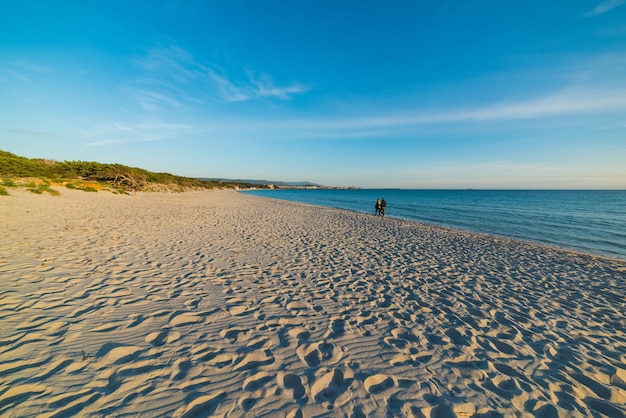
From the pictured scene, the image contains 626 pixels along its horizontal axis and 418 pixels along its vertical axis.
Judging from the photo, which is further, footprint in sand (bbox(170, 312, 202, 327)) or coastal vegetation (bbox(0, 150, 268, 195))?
coastal vegetation (bbox(0, 150, 268, 195))

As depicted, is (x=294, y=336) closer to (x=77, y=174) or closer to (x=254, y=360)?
(x=254, y=360)

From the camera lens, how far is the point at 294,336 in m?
3.91

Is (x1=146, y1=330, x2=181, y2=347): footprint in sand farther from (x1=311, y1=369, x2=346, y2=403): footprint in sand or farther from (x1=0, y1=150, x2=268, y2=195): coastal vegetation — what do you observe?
(x1=0, y1=150, x2=268, y2=195): coastal vegetation

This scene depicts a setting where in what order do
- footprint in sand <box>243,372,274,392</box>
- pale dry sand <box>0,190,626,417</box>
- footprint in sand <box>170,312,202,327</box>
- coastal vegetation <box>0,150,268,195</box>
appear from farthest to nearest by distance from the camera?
1. coastal vegetation <box>0,150,268,195</box>
2. footprint in sand <box>170,312,202,327</box>
3. footprint in sand <box>243,372,274,392</box>
4. pale dry sand <box>0,190,626,417</box>

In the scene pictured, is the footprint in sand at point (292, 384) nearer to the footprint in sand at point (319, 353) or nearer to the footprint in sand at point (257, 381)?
the footprint in sand at point (257, 381)

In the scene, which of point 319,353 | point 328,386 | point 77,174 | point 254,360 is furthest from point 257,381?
point 77,174

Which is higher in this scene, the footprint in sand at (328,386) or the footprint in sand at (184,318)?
the footprint in sand at (184,318)

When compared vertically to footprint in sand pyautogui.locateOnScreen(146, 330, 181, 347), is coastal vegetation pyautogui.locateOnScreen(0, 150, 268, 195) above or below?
above

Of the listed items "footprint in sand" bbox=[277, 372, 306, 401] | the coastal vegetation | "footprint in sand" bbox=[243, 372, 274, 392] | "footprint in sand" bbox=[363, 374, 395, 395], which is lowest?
"footprint in sand" bbox=[363, 374, 395, 395]

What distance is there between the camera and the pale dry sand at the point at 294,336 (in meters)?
2.72

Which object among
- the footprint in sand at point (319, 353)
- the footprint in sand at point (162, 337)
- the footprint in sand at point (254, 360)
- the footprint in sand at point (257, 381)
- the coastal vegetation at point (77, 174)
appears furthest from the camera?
the coastal vegetation at point (77, 174)

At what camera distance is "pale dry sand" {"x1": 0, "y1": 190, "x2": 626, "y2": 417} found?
2725mm

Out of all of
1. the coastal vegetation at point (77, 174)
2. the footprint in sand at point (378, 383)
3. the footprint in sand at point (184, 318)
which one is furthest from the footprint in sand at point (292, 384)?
the coastal vegetation at point (77, 174)

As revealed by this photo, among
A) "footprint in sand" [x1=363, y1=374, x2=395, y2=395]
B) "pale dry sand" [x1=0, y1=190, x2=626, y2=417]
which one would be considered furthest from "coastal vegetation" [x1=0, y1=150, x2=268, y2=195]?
"footprint in sand" [x1=363, y1=374, x2=395, y2=395]
